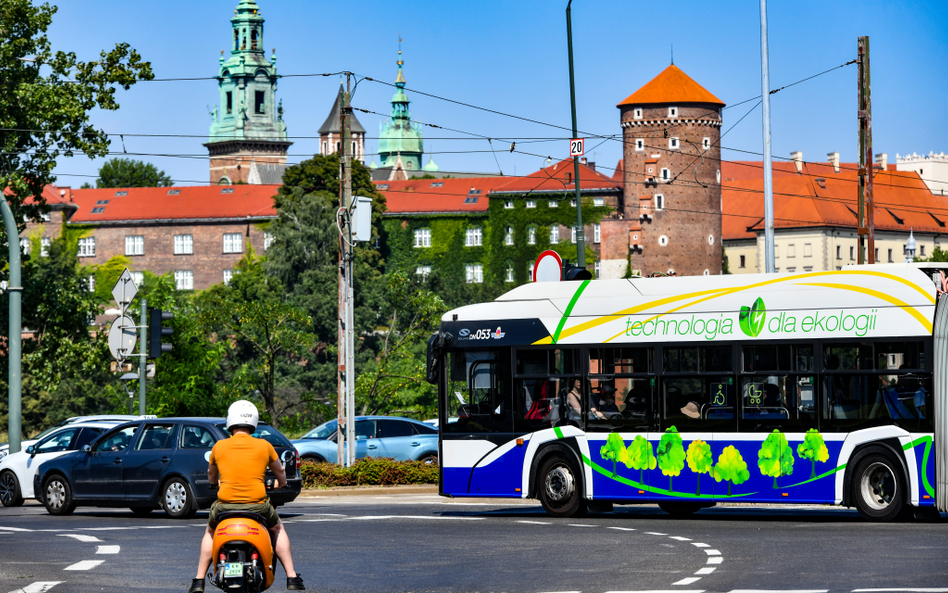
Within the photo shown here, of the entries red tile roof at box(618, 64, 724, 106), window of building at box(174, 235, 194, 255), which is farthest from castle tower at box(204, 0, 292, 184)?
red tile roof at box(618, 64, 724, 106)

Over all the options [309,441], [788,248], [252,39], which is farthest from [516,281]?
[309,441]

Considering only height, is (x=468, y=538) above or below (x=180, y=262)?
below

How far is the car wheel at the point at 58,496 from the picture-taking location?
21141mm

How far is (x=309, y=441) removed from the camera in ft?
100

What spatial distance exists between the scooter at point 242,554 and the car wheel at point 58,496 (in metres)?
12.5

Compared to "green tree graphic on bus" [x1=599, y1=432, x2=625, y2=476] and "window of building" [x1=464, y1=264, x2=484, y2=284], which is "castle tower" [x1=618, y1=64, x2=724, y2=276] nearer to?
"window of building" [x1=464, y1=264, x2=484, y2=284]

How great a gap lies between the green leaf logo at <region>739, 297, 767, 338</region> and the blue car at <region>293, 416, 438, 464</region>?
12870 mm

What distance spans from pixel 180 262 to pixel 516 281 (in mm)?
37176

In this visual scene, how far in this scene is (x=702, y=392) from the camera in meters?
18.2

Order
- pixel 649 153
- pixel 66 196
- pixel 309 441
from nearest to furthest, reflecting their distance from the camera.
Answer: pixel 309 441 → pixel 649 153 → pixel 66 196

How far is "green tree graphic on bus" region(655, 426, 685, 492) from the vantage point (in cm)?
1820

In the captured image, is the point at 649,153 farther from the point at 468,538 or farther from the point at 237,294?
the point at 468,538

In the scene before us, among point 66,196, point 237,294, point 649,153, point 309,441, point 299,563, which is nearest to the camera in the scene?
point 299,563

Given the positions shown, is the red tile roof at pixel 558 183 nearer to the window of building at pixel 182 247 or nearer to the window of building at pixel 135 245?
the window of building at pixel 182 247
